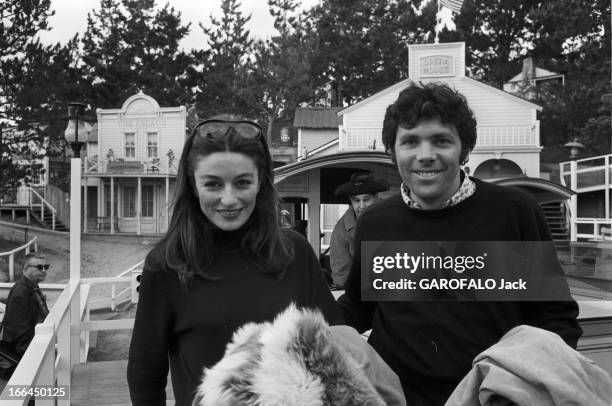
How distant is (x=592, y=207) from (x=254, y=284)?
22.4m

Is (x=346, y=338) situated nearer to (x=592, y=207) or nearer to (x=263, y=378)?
(x=263, y=378)

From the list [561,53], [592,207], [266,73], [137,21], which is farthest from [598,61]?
[137,21]

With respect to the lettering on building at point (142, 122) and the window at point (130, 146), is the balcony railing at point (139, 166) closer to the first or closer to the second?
the window at point (130, 146)

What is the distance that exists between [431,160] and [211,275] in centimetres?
74

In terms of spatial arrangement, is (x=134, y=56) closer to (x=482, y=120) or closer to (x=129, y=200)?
(x=129, y=200)

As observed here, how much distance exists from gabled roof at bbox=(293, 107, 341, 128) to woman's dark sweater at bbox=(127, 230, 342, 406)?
2469 cm

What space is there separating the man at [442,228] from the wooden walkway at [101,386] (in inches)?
153

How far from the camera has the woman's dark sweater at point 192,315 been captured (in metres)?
1.58

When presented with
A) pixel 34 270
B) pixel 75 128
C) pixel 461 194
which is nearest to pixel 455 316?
pixel 461 194

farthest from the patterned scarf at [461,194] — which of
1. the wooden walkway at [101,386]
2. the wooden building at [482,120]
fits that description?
the wooden building at [482,120]

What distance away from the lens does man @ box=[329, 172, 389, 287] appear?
470 centimetres

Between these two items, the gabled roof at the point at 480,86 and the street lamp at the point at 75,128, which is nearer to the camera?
the street lamp at the point at 75,128

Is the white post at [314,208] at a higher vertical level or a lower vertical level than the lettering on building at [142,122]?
lower

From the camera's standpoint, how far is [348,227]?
15.8 feet
